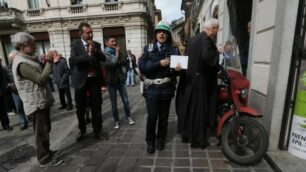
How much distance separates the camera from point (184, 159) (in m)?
3.02

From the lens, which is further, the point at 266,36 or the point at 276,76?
the point at 266,36

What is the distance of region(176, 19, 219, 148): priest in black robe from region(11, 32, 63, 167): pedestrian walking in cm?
198

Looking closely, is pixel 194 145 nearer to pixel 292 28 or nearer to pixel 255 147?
pixel 255 147

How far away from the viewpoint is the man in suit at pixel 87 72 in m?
3.39

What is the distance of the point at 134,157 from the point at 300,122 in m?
2.38

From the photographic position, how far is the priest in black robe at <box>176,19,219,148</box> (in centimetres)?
297

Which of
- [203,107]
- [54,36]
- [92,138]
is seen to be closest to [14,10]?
[54,36]

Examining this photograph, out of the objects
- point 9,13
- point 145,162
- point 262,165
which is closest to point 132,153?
point 145,162

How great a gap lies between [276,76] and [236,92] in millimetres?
566

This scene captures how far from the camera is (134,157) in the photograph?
3.13 meters

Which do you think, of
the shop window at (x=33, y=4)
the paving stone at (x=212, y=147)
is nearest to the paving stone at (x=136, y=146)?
the paving stone at (x=212, y=147)

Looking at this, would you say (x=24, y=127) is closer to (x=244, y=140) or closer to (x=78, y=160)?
(x=78, y=160)

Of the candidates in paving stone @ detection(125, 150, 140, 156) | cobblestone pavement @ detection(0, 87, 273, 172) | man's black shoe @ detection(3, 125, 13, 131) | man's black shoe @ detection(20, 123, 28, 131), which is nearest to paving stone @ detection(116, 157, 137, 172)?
cobblestone pavement @ detection(0, 87, 273, 172)

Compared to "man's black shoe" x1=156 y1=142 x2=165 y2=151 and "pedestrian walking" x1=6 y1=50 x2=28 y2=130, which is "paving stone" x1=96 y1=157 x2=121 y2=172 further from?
"pedestrian walking" x1=6 y1=50 x2=28 y2=130
